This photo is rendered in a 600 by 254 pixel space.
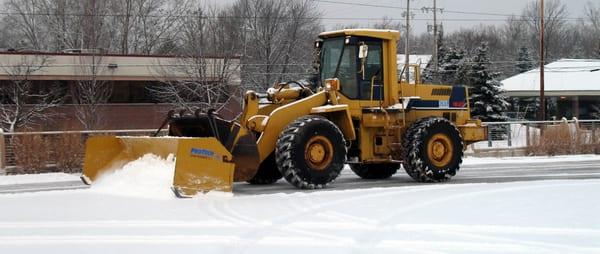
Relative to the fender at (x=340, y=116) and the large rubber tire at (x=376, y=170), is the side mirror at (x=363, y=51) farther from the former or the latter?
the large rubber tire at (x=376, y=170)

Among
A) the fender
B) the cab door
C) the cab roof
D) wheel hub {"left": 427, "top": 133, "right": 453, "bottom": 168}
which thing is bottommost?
wheel hub {"left": 427, "top": 133, "right": 453, "bottom": 168}

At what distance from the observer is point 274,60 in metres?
56.7

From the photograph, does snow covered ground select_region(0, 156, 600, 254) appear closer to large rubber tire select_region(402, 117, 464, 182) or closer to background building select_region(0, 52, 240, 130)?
large rubber tire select_region(402, 117, 464, 182)

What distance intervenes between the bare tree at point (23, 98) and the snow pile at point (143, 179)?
29.1 metres

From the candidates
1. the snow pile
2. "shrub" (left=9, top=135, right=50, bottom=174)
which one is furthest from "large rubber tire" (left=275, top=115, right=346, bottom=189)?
"shrub" (left=9, top=135, right=50, bottom=174)

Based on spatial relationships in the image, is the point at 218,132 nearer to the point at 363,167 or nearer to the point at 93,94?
the point at 363,167

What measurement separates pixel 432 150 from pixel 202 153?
5309 mm

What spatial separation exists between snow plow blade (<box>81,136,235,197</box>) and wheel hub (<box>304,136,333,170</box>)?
159 cm

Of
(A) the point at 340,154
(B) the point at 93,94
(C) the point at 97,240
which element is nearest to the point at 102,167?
(A) the point at 340,154

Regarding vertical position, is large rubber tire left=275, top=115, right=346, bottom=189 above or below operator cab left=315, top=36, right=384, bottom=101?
below

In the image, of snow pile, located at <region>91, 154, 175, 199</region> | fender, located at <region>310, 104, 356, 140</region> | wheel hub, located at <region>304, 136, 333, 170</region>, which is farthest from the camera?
fender, located at <region>310, 104, 356, 140</region>

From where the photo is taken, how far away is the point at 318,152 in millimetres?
13031

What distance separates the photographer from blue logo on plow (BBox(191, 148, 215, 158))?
11391 millimetres

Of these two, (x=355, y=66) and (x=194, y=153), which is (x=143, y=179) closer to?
→ (x=194, y=153)
